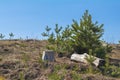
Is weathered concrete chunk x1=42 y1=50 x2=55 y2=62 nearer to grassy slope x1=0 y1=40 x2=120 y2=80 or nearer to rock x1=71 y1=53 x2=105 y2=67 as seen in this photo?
grassy slope x1=0 y1=40 x2=120 y2=80

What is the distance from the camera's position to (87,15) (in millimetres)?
18516

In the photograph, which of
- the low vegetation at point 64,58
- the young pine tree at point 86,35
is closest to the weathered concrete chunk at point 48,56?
the low vegetation at point 64,58

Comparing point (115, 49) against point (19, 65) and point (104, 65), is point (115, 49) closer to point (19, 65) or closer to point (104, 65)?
point (104, 65)

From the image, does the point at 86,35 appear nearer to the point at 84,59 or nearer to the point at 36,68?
the point at 84,59

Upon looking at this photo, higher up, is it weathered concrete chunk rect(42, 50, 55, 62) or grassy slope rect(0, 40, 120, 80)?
weathered concrete chunk rect(42, 50, 55, 62)

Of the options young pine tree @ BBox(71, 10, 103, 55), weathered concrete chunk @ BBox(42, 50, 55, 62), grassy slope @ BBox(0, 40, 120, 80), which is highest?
young pine tree @ BBox(71, 10, 103, 55)

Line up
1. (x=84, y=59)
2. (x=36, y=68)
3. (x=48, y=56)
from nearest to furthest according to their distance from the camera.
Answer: (x=36, y=68)
(x=48, y=56)
(x=84, y=59)

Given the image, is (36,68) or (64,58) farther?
(64,58)

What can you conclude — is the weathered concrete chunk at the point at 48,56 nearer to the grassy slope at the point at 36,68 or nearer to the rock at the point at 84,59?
the grassy slope at the point at 36,68

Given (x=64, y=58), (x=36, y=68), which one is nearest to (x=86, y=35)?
(x=64, y=58)

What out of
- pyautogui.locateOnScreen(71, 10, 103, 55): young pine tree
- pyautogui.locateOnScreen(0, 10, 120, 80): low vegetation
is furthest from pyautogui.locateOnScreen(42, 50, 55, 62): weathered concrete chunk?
pyautogui.locateOnScreen(71, 10, 103, 55): young pine tree

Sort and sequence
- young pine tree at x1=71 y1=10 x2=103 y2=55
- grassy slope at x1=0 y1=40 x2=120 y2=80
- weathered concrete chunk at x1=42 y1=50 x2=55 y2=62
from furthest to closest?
young pine tree at x1=71 y1=10 x2=103 y2=55
weathered concrete chunk at x1=42 y1=50 x2=55 y2=62
grassy slope at x1=0 y1=40 x2=120 y2=80

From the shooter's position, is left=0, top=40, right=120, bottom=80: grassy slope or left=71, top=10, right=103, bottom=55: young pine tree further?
left=71, top=10, right=103, bottom=55: young pine tree

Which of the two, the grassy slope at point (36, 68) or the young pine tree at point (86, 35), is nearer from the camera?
the grassy slope at point (36, 68)
